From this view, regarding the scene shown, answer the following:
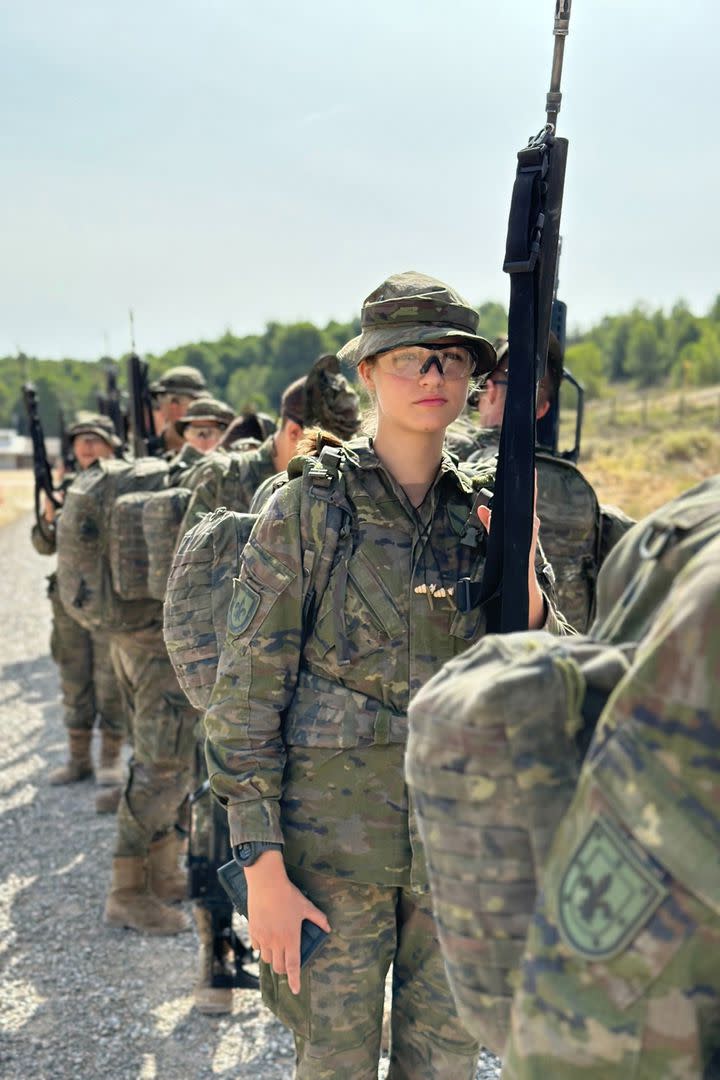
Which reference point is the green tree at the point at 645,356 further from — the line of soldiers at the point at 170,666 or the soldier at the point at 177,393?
the line of soldiers at the point at 170,666

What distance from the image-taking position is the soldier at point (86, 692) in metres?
6.84

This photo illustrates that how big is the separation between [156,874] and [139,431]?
378 cm

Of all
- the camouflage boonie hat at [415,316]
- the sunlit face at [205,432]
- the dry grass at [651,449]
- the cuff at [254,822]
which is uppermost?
the camouflage boonie hat at [415,316]

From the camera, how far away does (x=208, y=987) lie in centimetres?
401

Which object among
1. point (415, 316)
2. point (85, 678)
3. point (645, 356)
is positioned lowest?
point (645, 356)

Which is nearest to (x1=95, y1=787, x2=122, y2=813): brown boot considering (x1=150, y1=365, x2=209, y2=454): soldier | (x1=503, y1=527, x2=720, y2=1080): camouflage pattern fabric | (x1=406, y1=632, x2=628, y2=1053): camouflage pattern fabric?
(x1=150, y1=365, x2=209, y2=454): soldier

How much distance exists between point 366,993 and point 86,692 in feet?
16.7

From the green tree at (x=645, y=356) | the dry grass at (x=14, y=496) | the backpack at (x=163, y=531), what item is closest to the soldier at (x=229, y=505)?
the backpack at (x=163, y=531)

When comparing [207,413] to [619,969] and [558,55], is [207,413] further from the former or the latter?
[619,969]

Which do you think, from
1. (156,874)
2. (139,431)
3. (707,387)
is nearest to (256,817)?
(156,874)

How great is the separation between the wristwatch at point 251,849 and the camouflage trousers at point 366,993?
13 centimetres

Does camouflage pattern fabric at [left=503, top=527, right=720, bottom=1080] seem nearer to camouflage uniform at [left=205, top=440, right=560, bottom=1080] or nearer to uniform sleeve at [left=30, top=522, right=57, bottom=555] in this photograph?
camouflage uniform at [left=205, top=440, right=560, bottom=1080]

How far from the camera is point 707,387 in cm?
5812

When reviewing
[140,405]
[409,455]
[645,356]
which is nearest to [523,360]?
[409,455]
